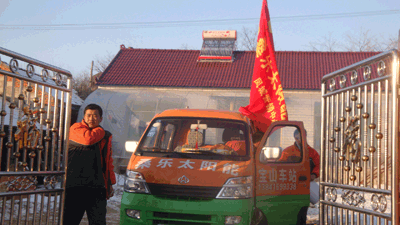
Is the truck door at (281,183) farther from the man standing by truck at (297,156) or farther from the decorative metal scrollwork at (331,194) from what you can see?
the decorative metal scrollwork at (331,194)

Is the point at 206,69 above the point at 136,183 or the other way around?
above

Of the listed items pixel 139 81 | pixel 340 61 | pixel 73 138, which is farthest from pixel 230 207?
pixel 340 61

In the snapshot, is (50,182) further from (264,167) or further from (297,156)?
(297,156)

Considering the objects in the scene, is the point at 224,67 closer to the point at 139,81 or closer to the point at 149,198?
the point at 139,81

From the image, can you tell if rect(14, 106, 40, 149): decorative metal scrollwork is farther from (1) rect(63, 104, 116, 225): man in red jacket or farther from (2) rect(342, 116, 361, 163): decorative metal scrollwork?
(2) rect(342, 116, 361, 163): decorative metal scrollwork

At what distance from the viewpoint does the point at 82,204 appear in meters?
4.57

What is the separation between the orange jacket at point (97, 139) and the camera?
4621mm

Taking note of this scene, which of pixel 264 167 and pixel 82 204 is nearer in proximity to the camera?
pixel 82 204

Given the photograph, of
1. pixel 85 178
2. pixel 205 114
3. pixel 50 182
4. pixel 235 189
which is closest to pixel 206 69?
pixel 205 114

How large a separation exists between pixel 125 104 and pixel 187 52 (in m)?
6.37

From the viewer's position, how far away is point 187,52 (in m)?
23.3

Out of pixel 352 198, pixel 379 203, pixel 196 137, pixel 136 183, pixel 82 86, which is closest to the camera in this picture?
pixel 379 203

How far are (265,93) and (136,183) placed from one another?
12.1 ft

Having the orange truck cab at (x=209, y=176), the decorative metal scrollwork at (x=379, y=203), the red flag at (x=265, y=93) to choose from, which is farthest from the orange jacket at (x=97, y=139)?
the red flag at (x=265, y=93)
